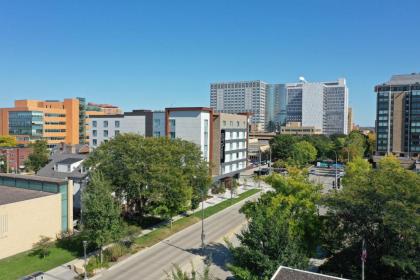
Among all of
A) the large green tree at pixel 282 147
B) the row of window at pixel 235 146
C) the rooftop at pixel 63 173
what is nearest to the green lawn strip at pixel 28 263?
the rooftop at pixel 63 173

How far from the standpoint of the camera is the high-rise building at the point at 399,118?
384 feet

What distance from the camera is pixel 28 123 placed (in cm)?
12038

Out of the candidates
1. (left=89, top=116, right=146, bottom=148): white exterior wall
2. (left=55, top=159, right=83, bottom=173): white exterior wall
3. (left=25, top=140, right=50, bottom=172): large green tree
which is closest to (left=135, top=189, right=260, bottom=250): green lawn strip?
(left=55, top=159, right=83, bottom=173): white exterior wall

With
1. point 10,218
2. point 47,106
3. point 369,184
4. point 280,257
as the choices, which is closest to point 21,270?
point 10,218

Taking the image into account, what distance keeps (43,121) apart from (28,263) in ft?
330

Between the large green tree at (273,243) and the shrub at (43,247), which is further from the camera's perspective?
the shrub at (43,247)

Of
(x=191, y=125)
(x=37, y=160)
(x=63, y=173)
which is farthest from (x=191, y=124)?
(x=37, y=160)

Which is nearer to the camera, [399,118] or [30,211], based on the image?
[30,211]

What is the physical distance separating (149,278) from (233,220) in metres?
21.7

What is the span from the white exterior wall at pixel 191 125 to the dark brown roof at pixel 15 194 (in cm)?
3219

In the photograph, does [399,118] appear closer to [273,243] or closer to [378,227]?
[378,227]

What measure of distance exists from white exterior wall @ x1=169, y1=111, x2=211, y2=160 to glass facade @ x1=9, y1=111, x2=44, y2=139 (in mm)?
72595

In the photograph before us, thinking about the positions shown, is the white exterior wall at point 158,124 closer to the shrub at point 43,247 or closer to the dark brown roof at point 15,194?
the dark brown roof at point 15,194

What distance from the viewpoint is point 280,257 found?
24219mm
